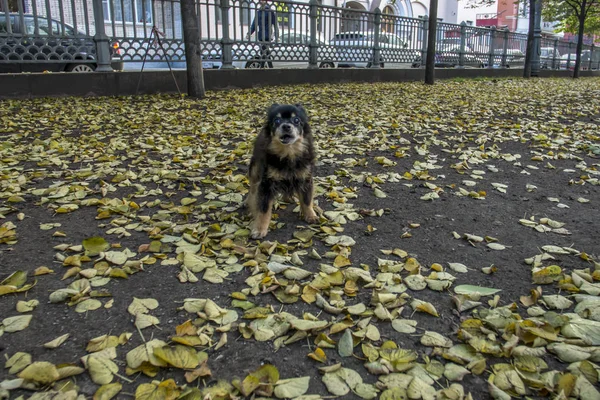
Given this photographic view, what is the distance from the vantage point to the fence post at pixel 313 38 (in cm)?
1363

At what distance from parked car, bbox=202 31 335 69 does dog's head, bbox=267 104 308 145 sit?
29.6ft

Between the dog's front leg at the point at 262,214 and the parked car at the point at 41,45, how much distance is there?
794cm

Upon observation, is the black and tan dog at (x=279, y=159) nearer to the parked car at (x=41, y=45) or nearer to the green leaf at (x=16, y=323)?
the green leaf at (x=16, y=323)

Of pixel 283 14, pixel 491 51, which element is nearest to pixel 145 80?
pixel 283 14

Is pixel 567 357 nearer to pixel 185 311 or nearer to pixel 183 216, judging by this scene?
pixel 185 311

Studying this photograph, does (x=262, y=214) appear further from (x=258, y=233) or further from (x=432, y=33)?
(x=432, y=33)

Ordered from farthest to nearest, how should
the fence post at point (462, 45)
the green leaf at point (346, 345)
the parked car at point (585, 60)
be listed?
the parked car at point (585, 60) → the fence post at point (462, 45) → the green leaf at point (346, 345)

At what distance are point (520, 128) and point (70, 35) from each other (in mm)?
8879

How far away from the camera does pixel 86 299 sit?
7.86ft

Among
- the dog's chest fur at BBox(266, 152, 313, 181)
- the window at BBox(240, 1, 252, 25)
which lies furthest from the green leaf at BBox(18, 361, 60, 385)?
the window at BBox(240, 1, 252, 25)

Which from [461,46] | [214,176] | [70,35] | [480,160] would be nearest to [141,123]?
[214,176]

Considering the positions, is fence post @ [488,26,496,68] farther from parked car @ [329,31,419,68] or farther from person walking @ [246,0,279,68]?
person walking @ [246,0,279,68]

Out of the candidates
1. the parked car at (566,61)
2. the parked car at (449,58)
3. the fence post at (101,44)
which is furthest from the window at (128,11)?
the parked car at (566,61)

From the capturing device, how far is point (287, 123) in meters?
3.17
